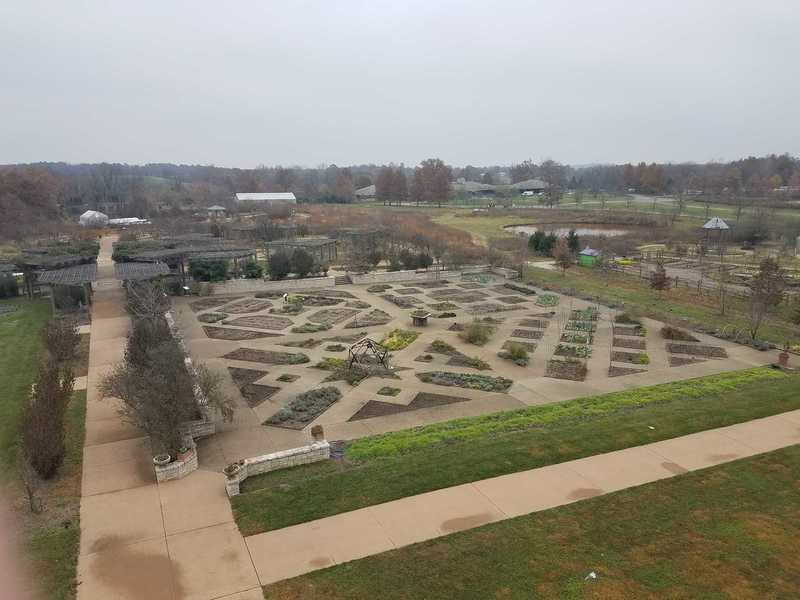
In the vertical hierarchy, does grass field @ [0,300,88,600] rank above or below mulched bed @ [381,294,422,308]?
below

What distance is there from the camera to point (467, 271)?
40156mm

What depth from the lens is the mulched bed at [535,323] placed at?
25.4 meters

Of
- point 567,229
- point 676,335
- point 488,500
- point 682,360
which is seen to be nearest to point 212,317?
point 488,500

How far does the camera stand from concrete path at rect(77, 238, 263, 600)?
27.7 ft

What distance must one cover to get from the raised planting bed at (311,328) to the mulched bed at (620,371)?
1238cm

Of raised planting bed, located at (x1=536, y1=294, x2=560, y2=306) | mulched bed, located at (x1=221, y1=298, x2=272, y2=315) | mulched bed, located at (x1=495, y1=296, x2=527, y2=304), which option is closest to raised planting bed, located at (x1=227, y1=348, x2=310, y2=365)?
mulched bed, located at (x1=221, y1=298, x2=272, y2=315)

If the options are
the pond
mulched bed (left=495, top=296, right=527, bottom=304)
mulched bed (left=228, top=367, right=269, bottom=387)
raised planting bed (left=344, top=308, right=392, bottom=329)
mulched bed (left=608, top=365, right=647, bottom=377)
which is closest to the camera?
mulched bed (left=228, top=367, right=269, bottom=387)

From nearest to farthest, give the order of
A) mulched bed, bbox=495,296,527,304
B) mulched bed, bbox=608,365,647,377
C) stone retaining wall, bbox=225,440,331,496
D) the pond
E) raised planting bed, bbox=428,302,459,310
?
stone retaining wall, bbox=225,440,331,496, mulched bed, bbox=608,365,647,377, raised planting bed, bbox=428,302,459,310, mulched bed, bbox=495,296,527,304, the pond

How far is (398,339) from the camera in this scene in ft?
74.7

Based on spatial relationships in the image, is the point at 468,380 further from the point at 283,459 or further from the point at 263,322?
the point at 263,322

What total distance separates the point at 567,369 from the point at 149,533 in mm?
14188

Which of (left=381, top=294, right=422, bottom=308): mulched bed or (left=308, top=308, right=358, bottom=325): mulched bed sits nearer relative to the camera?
(left=308, top=308, right=358, bottom=325): mulched bed

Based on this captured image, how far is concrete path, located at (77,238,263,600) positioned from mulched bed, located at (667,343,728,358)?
17817 mm

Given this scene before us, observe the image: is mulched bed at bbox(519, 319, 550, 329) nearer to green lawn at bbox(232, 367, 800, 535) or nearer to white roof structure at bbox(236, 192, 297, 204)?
green lawn at bbox(232, 367, 800, 535)
